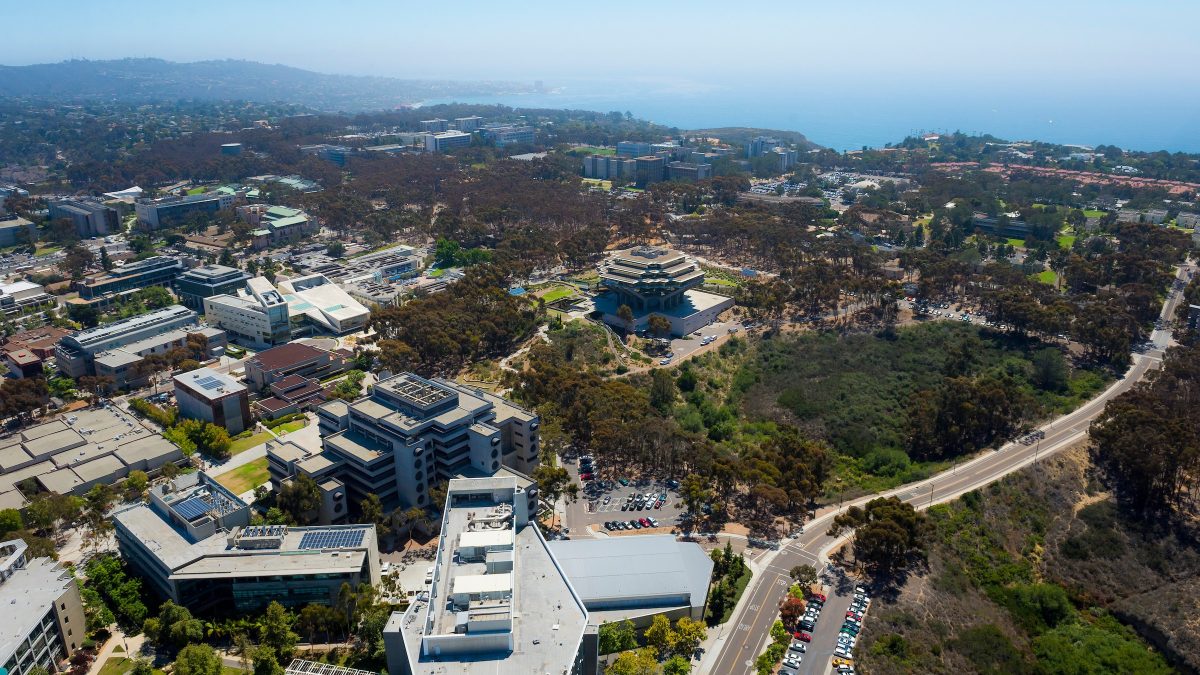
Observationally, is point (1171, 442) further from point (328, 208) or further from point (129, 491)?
point (328, 208)

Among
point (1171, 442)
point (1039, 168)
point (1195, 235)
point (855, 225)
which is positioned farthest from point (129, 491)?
point (1039, 168)

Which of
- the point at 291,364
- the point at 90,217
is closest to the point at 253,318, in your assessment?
the point at 291,364

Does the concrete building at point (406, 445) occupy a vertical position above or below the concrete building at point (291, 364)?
above

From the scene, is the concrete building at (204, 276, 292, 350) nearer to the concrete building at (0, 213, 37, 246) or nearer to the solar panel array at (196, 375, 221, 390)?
the solar panel array at (196, 375, 221, 390)

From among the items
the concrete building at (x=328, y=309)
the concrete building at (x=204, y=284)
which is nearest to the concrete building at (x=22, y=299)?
the concrete building at (x=204, y=284)

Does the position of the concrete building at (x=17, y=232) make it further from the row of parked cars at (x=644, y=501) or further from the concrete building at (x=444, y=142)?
the row of parked cars at (x=644, y=501)

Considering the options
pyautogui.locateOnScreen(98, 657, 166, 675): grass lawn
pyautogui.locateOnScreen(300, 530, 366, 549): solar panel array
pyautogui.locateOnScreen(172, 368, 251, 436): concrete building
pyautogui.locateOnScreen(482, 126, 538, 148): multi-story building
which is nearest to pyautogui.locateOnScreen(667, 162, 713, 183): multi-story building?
pyautogui.locateOnScreen(482, 126, 538, 148): multi-story building
